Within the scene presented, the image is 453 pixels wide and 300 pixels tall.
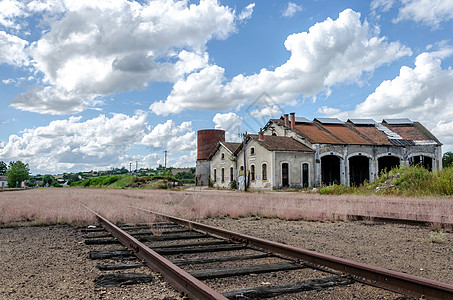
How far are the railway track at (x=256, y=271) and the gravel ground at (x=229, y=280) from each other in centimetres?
9

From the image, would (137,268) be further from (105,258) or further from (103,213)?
(103,213)

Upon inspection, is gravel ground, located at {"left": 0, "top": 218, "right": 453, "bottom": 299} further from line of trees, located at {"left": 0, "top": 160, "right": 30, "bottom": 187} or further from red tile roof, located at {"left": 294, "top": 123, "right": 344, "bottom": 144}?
line of trees, located at {"left": 0, "top": 160, "right": 30, "bottom": 187}

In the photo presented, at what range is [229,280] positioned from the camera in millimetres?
3822

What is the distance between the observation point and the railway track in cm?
324

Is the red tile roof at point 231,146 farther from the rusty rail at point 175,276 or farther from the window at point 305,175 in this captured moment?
the rusty rail at point 175,276

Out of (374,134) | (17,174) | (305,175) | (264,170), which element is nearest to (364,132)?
(374,134)

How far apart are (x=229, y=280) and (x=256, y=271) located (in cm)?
41

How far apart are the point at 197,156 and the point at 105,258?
155 ft

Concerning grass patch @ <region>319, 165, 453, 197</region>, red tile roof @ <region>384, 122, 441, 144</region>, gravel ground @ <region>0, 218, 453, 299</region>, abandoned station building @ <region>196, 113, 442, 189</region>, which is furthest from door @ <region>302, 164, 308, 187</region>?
gravel ground @ <region>0, 218, 453, 299</region>

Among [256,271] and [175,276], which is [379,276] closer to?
[256,271]

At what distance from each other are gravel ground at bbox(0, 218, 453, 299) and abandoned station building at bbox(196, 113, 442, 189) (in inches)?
979

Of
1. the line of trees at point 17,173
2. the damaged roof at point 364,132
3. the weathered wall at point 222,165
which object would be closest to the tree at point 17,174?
the line of trees at point 17,173

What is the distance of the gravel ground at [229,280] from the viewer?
11.6ft

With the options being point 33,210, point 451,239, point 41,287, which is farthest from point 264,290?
point 33,210
